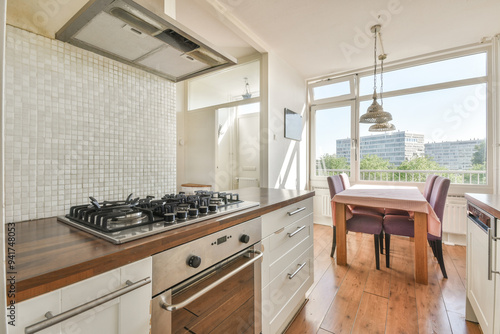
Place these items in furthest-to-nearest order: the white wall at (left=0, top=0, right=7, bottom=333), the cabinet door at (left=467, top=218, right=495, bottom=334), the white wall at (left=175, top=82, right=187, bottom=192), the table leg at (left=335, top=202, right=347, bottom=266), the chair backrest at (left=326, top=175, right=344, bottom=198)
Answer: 1. the white wall at (left=175, top=82, right=187, bottom=192)
2. the chair backrest at (left=326, top=175, right=344, bottom=198)
3. the table leg at (left=335, top=202, right=347, bottom=266)
4. the cabinet door at (left=467, top=218, right=495, bottom=334)
5. the white wall at (left=0, top=0, right=7, bottom=333)

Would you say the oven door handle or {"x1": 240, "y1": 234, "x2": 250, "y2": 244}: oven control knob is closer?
the oven door handle

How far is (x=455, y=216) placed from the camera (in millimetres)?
3104

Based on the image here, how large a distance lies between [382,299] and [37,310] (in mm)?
2183

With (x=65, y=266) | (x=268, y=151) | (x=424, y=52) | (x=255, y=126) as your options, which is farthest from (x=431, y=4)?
(x=65, y=266)

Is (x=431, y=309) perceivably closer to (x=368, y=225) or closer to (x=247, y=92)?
(x=368, y=225)

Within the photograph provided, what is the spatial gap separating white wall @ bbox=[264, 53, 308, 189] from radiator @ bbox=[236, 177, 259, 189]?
40cm

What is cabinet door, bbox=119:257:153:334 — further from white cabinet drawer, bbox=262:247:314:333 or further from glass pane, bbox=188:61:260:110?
→ glass pane, bbox=188:61:260:110

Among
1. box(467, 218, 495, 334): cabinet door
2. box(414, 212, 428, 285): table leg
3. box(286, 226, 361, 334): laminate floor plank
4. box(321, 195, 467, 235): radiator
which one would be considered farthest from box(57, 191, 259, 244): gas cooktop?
box(321, 195, 467, 235): radiator

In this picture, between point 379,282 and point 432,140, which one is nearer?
point 379,282

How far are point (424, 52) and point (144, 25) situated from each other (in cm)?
394

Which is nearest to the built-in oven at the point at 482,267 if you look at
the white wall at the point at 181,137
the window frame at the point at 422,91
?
the window frame at the point at 422,91

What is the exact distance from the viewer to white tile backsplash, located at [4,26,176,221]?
35.6 inches

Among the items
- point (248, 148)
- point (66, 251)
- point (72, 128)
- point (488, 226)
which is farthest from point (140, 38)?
point (248, 148)

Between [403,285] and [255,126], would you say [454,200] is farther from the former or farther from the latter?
[255,126]
